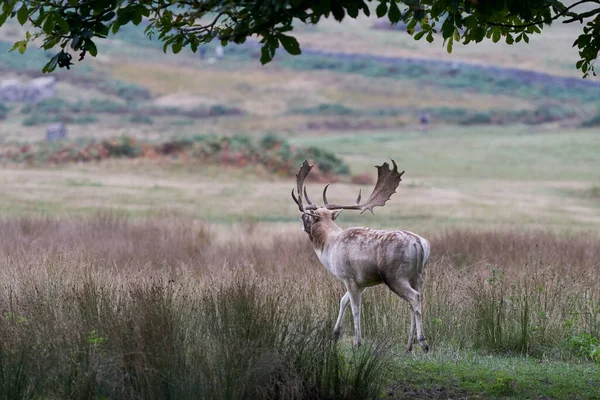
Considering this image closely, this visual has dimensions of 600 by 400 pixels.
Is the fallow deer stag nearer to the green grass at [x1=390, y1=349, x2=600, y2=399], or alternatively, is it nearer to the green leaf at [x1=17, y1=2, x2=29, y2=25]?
the green grass at [x1=390, y1=349, x2=600, y2=399]

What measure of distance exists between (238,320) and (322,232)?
2141 millimetres

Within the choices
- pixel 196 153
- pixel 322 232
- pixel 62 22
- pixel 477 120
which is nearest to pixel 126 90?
pixel 477 120

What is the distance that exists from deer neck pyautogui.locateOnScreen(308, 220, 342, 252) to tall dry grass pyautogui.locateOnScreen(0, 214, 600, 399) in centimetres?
66

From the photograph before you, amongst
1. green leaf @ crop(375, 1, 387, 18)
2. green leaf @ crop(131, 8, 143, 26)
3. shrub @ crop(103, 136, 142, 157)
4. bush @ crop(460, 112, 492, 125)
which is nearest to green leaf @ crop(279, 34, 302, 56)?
green leaf @ crop(375, 1, 387, 18)

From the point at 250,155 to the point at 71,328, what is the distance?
31.2 meters

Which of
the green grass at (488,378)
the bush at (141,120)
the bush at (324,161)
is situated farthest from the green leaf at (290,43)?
the bush at (141,120)

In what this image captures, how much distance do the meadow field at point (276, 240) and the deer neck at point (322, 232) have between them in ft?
2.16

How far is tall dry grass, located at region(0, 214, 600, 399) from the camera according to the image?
7.61 m

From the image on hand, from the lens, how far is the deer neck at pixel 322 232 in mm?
10335

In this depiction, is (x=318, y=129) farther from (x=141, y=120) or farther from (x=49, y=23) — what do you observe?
(x=49, y=23)

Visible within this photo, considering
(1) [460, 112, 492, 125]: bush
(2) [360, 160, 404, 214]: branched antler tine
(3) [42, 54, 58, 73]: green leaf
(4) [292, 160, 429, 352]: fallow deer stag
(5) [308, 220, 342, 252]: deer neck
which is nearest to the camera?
(3) [42, 54, 58, 73]: green leaf

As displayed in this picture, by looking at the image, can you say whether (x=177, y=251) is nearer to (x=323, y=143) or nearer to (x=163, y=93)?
(x=323, y=143)

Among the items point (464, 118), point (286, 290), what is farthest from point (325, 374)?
point (464, 118)

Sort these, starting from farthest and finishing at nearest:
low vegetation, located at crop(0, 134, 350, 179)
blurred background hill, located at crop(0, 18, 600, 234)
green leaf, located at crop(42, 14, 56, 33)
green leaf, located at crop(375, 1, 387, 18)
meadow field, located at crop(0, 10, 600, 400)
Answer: low vegetation, located at crop(0, 134, 350, 179) < blurred background hill, located at crop(0, 18, 600, 234) < meadow field, located at crop(0, 10, 600, 400) < green leaf, located at crop(42, 14, 56, 33) < green leaf, located at crop(375, 1, 387, 18)
